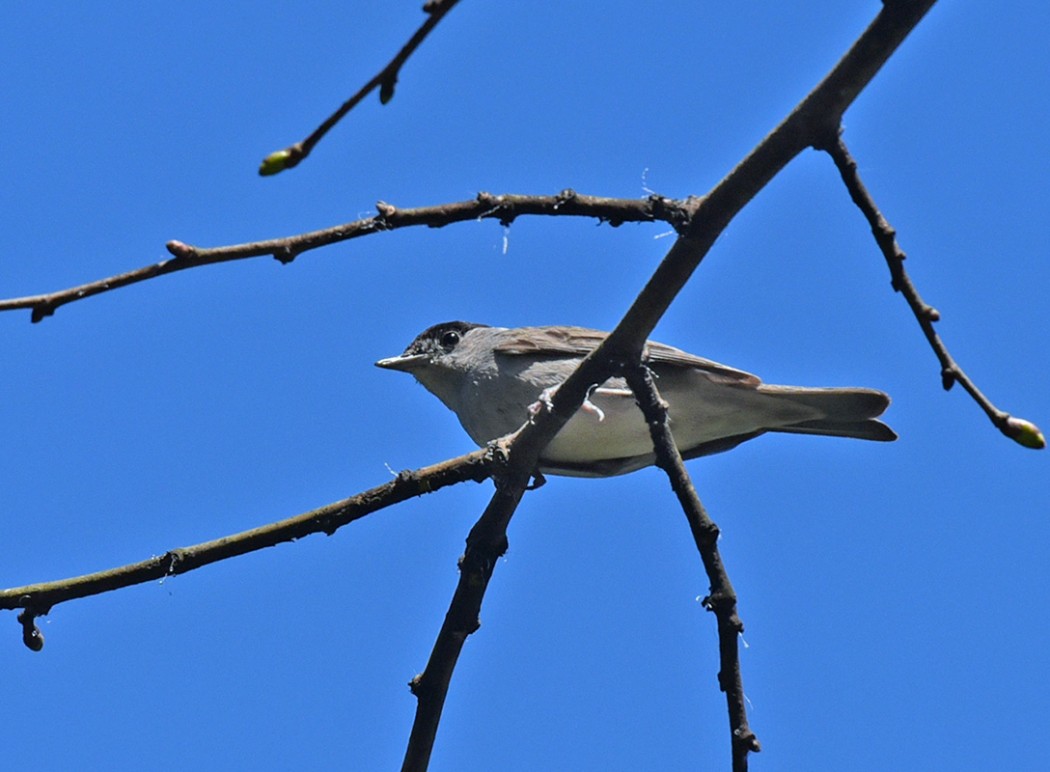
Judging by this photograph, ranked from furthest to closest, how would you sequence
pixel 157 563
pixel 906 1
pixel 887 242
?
1. pixel 157 563
2. pixel 887 242
3. pixel 906 1

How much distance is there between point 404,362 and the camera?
26.5 ft

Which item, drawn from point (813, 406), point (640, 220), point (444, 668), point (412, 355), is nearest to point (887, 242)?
point (640, 220)

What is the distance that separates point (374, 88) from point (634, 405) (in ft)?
15.8

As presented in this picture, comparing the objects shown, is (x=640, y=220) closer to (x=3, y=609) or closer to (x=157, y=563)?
(x=157, y=563)

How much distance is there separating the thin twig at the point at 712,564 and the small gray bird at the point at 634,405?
2652 millimetres

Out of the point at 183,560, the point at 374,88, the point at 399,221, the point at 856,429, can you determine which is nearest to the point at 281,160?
the point at 374,88

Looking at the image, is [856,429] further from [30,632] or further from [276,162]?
[276,162]

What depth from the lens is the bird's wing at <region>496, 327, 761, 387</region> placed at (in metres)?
6.98

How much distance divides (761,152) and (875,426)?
13.3ft

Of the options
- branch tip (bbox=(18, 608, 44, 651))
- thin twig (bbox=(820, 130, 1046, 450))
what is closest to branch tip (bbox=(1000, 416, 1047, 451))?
thin twig (bbox=(820, 130, 1046, 450))

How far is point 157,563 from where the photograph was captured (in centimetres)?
330

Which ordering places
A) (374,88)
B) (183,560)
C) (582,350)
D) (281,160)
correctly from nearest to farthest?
(374,88) → (281,160) → (183,560) → (582,350)

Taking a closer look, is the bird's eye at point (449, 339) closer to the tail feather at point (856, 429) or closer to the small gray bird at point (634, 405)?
the small gray bird at point (634, 405)

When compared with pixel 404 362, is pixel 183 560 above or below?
below
